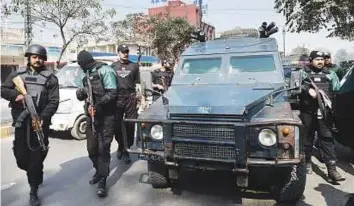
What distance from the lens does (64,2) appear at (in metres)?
17.1

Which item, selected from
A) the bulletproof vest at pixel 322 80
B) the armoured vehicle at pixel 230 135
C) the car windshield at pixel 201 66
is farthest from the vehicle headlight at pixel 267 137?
the bulletproof vest at pixel 322 80

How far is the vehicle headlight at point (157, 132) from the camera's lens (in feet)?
14.4

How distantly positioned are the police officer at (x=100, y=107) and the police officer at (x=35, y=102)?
16.5 inches

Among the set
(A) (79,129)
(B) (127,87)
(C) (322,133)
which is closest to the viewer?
(C) (322,133)

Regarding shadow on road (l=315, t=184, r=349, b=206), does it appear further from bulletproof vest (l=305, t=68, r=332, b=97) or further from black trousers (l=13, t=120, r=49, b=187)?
black trousers (l=13, t=120, r=49, b=187)

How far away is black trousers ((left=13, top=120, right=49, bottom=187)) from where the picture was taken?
4.50 meters

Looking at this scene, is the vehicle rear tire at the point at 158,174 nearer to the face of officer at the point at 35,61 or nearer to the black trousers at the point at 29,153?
the black trousers at the point at 29,153

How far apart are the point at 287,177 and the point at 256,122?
849mm

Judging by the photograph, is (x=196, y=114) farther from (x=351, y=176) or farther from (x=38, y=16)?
(x=38, y=16)

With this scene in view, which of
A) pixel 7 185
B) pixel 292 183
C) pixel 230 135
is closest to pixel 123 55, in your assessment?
pixel 7 185

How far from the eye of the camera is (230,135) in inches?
156

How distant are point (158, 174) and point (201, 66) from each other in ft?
5.89

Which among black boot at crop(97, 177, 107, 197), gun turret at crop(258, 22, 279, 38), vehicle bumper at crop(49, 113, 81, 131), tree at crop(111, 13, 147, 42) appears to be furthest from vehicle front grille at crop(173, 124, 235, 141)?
tree at crop(111, 13, 147, 42)

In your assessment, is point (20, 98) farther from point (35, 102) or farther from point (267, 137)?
point (267, 137)
